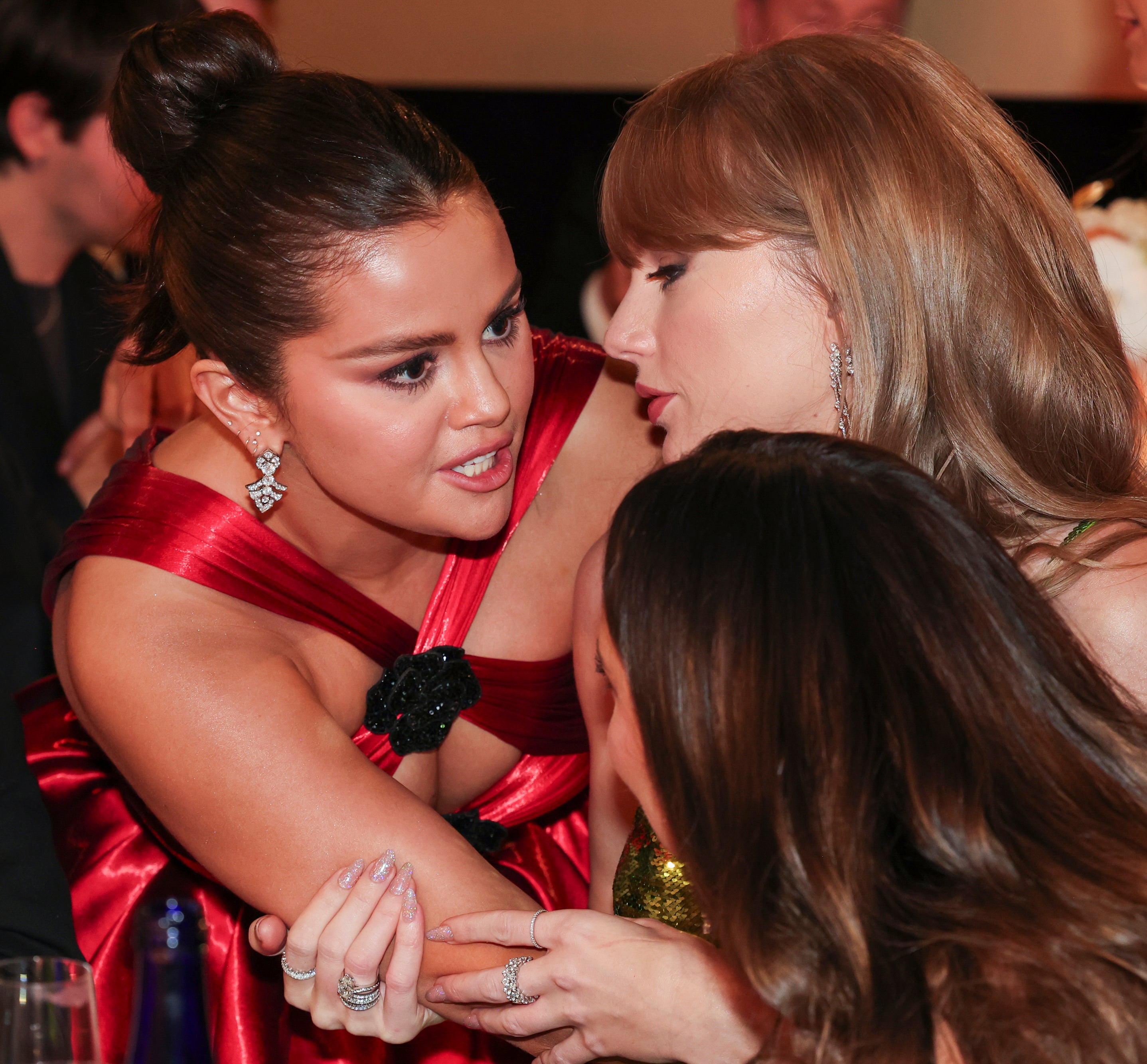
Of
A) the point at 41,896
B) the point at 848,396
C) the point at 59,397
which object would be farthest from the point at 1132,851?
the point at 59,397

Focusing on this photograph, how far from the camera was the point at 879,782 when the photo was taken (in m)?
0.97

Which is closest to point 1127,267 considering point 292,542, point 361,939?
point 292,542

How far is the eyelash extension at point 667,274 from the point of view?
57.6 inches

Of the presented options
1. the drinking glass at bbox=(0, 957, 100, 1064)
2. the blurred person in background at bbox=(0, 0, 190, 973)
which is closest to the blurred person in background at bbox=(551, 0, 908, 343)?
the blurred person in background at bbox=(0, 0, 190, 973)

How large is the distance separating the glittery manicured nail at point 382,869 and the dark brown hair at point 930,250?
0.66 meters

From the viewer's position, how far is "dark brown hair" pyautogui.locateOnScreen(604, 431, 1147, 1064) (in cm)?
94

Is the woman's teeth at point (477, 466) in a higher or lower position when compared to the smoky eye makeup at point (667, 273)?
lower

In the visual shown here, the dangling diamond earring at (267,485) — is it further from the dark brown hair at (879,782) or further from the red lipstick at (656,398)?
the dark brown hair at (879,782)

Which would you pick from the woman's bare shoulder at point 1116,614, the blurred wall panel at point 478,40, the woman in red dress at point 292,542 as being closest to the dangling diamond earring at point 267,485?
the woman in red dress at point 292,542

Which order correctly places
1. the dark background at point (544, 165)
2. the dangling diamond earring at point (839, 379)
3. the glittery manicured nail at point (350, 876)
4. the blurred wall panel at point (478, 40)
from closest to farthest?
the glittery manicured nail at point (350, 876), the dangling diamond earring at point (839, 379), the dark background at point (544, 165), the blurred wall panel at point (478, 40)

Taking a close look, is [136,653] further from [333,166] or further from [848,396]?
[848,396]

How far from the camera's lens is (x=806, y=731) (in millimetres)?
952

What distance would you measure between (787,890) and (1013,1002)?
0.57ft

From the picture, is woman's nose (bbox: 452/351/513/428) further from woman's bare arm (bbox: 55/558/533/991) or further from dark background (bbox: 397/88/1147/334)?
dark background (bbox: 397/88/1147/334)
